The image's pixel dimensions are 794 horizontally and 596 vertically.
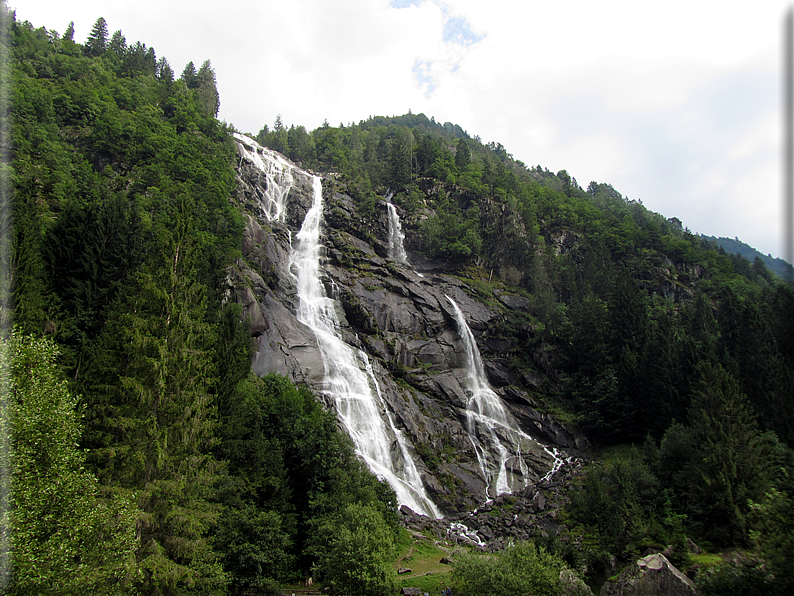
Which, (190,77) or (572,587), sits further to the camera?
(190,77)

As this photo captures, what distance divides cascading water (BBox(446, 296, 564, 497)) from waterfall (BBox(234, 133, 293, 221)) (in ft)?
125

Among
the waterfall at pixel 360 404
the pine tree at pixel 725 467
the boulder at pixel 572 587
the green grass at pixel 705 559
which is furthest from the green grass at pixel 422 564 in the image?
the pine tree at pixel 725 467

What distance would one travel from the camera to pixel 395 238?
72.1 metres

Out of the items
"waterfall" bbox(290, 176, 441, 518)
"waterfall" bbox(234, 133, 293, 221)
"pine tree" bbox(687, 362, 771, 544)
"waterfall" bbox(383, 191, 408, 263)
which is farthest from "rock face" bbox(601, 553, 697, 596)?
"waterfall" bbox(234, 133, 293, 221)

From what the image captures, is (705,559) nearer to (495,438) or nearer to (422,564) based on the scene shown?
(422,564)

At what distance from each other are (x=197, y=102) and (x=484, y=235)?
54.4m

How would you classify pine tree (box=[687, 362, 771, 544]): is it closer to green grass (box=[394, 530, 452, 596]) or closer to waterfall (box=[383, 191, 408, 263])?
green grass (box=[394, 530, 452, 596])

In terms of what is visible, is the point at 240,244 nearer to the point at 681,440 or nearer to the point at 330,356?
the point at 330,356

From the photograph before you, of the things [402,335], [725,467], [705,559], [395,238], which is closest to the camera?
[705,559]

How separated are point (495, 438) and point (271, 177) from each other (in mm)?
54377

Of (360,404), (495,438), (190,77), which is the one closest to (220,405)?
(360,404)

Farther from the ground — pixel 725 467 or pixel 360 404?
pixel 360 404

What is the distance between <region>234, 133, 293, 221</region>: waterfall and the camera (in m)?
65.5

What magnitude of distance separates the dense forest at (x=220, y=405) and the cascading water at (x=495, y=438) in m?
5.38
